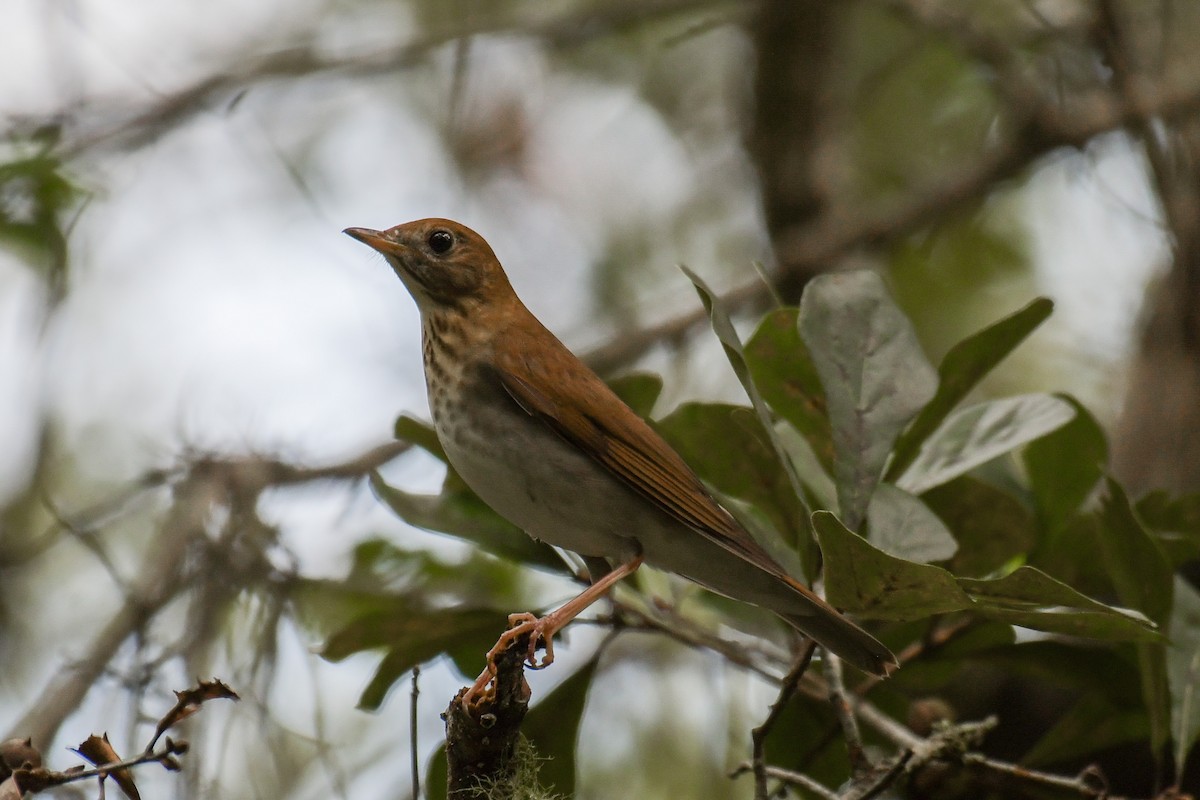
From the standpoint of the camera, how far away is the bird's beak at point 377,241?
407 centimetres

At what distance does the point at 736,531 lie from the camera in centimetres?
321

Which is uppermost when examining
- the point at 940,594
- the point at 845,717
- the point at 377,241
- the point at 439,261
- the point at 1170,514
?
the point at 377,241

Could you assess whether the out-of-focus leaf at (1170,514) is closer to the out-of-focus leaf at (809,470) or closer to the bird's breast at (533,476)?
the out-of-focus leaf at (809,470)

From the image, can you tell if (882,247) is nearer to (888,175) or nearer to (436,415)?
(888,175)

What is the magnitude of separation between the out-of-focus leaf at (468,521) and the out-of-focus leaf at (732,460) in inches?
18.7

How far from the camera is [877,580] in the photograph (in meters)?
2.49

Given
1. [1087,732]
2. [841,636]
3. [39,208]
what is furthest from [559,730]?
[39,208]

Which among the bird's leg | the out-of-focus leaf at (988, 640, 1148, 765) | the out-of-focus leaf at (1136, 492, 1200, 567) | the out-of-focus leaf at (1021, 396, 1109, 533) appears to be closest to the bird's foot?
the bird's leg

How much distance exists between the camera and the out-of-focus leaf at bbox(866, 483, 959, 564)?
8.76 ft

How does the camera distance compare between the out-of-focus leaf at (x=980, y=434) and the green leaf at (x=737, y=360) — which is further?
the out-of-focus leaf at (x=980, y=434)

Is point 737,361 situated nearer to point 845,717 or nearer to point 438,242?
point 845,717

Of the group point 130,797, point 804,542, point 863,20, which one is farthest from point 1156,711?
point 863,20

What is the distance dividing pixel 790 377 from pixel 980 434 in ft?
1.49

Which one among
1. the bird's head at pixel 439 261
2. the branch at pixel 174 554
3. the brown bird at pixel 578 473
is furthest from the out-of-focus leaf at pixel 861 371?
the branch at pixel 174 554
